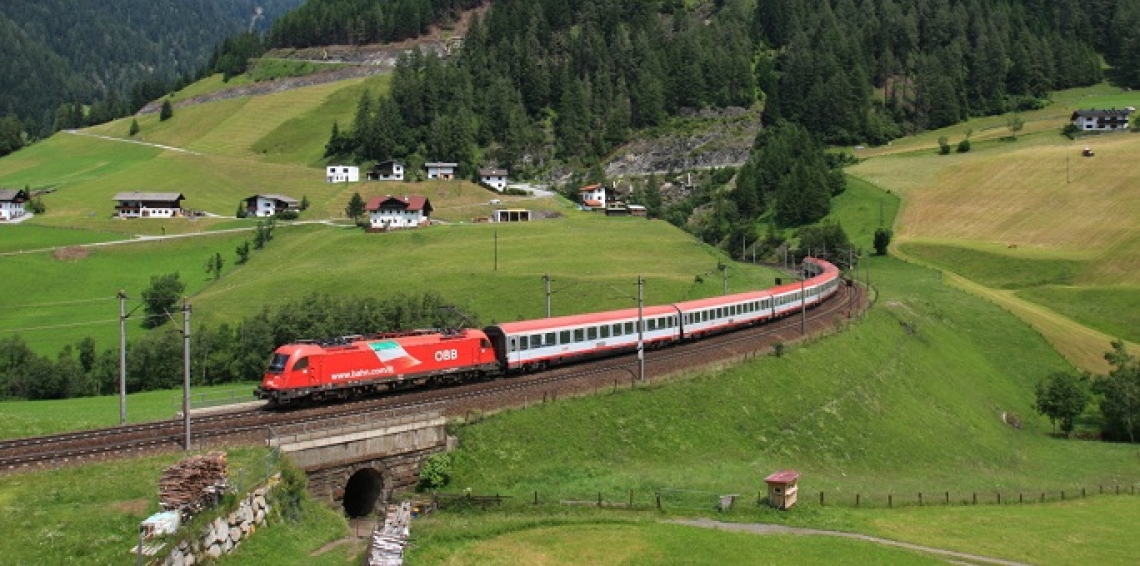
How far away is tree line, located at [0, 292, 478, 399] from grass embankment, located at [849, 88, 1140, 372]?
199 ft

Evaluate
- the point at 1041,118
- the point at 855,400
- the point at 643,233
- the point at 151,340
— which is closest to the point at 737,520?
the point at 855,400

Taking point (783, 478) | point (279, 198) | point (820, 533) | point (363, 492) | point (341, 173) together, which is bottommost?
point (820, 533)

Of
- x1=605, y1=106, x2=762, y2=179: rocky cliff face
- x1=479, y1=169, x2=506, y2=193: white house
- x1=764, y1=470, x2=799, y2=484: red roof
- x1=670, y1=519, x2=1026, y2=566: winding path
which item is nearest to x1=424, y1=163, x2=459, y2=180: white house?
x1=479, y1=169, x2=506, y2=193: white house

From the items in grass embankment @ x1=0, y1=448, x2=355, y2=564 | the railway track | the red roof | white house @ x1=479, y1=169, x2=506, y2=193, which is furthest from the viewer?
white house @ x1=479, y1=169, x2=506, y2=193

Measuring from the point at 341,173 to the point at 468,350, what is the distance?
5305 inches

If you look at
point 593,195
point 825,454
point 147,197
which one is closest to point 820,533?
point 825,454

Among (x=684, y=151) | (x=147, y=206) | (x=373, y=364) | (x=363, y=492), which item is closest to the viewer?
(x=363, y=492)

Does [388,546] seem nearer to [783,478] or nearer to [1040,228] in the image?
[783,478]

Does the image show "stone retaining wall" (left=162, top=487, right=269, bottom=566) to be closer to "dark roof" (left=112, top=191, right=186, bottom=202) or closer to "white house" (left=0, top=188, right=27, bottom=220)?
"dark roof" (left=112, top=191, right=186, bottom=202)

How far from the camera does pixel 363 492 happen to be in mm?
35406

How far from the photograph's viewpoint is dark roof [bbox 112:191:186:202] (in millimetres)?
141500

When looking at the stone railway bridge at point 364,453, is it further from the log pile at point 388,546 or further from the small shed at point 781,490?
the small shed at point 781,490

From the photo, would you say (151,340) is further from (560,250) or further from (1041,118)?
(1041,118)

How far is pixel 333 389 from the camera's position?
4109cm
